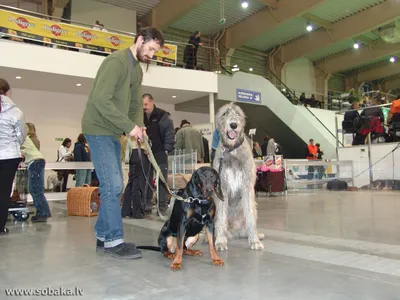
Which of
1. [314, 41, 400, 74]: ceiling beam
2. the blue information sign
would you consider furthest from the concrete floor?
[314, 41, 400, 74]: ceiling beam

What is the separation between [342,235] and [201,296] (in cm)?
240

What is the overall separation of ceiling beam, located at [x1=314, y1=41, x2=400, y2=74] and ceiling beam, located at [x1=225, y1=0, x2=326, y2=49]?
307 inches

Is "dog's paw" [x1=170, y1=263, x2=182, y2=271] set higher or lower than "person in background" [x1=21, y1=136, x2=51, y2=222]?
lower

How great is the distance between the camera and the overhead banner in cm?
983

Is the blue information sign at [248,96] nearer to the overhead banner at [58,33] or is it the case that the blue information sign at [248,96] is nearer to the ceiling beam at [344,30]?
the overhead banner at [58,33]

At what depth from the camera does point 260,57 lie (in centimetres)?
2262

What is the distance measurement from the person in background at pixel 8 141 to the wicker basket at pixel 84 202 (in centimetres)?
177

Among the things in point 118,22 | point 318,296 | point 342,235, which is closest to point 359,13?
point 118,22

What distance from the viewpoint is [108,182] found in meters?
2.98

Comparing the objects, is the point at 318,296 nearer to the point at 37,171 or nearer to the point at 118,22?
the point at 37,171

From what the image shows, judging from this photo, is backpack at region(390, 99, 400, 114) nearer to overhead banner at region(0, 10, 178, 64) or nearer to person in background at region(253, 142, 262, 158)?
person in background at region(253, 142, 262, 158)

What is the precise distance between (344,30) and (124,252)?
19001 millimetres

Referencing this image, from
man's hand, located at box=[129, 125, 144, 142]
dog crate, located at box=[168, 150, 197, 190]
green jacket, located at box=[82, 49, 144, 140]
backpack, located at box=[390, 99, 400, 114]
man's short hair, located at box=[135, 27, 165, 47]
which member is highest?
backpack, located at box=[390, 99, 400, 114]

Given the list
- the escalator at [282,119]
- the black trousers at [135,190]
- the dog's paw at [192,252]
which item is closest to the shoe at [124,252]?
the dog's paw at [192,252]
